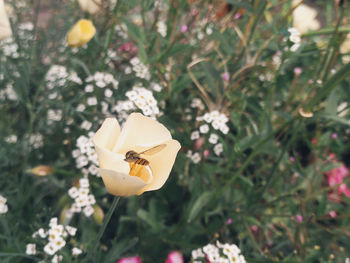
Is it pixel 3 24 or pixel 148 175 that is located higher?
pixel 3 24

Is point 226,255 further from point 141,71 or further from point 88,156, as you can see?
point 141,71

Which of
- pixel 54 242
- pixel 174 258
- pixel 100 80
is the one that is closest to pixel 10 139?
pixel 100 80

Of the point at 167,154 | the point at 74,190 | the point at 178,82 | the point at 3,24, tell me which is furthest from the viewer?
the point at 178,82

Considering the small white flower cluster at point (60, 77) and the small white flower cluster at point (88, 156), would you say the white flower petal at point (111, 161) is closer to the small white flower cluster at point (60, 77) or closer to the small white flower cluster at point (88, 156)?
the small white flower cluster at point (88, 156)

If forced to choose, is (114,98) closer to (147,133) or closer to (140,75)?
(140,75)

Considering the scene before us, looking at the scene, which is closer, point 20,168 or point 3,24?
point 3,24

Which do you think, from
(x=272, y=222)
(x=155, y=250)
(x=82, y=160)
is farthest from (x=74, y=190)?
(x=272, y=222)

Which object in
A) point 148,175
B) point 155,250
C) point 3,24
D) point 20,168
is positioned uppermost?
point 3,24

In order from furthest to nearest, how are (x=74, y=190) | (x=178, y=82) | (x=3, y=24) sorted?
(x=178, y=82)
(x=74, y=190)
(x=3, y=24)
